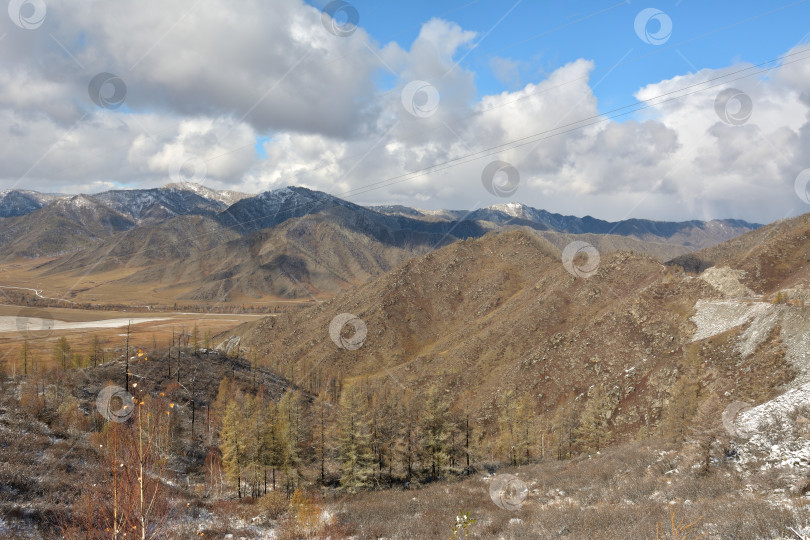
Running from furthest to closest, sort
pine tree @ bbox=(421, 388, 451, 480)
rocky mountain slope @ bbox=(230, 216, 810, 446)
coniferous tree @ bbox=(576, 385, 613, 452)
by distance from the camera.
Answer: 1. rocky mountain slope @ bbox=(230, 216, 810, 446)
2. coniferous tree @ bbox=(576, 385, 613, 452)
3. pine tree @ bbox=(421, 388, 451, 480)

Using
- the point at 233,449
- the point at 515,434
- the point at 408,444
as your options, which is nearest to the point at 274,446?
the point at 233,449

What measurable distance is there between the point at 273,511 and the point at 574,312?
88.7 metres

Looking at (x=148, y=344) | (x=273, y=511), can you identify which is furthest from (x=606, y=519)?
(x=148, y=344)

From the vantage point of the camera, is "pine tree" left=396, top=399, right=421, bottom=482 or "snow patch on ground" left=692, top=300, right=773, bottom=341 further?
"snow patch on ground" left=692, top=300, right=773, bottom=341

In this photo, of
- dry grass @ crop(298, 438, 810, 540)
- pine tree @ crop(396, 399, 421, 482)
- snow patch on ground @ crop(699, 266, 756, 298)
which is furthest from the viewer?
snow patch on ground @ crop(699, 266, 756, 298)

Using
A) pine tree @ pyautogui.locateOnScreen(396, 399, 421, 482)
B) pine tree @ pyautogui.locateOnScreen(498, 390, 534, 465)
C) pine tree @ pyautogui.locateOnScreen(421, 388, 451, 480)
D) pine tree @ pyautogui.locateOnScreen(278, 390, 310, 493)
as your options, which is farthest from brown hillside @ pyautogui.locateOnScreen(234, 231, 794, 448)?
pine tree @ pyautogui.locateOnScreen(278, 390, 310, 493)

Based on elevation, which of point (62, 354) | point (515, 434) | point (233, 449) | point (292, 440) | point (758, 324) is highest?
point (62, 354)

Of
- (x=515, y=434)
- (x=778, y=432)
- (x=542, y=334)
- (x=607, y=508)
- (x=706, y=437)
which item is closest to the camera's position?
(x=607, y=508)

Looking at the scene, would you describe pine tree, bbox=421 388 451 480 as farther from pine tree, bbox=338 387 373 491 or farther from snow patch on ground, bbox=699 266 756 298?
snow patch on ground, bbox=699 266 756 298

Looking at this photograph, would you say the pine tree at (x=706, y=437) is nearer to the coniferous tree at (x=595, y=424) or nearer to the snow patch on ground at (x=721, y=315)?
the coniferous tree at (x=595, y=424)

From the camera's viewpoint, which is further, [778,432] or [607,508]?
[778,432]

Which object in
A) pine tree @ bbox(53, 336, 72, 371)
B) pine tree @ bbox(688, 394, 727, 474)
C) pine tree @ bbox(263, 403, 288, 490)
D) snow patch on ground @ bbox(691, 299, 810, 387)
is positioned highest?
pine tree @ bbox(53, 336, 72, 371)

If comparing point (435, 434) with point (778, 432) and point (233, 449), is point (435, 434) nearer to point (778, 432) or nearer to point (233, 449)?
point (233, 449)

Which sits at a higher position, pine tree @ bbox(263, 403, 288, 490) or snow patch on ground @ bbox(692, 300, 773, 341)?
snow patch on ground @ bbox(692, 300, 773, 341)
